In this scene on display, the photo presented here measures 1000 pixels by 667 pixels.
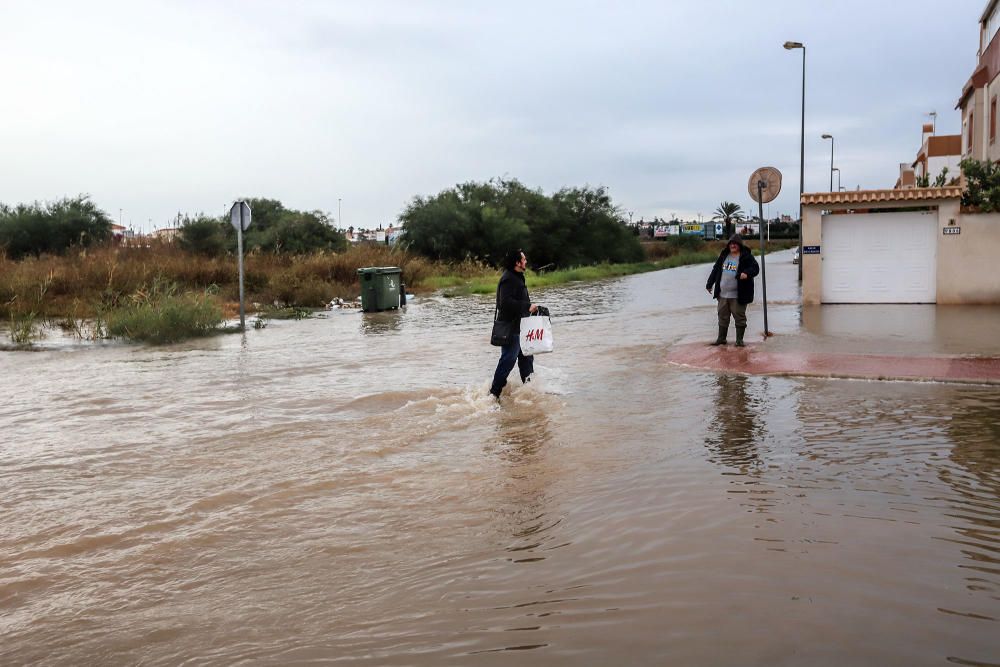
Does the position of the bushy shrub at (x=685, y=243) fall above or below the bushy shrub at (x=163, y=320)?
above

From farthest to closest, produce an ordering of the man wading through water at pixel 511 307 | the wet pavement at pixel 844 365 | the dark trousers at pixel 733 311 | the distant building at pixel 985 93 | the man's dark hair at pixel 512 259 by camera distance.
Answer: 1. the distant building at pixel 985 93
2. the dark trousers at pixel 733 311
3. the wet pavement at pixel 844 365
4. the man wading through water at pixel 511 307
5. the man's dark hair at pixel 512 259

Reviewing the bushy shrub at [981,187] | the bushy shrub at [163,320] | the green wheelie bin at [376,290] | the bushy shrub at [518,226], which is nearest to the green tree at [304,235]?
the bushy shrub at [518,226]

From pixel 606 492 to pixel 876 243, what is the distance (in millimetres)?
18205

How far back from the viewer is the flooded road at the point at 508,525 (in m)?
3.89

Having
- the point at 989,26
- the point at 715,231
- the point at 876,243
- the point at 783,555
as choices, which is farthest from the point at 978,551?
A: the point at 715,231

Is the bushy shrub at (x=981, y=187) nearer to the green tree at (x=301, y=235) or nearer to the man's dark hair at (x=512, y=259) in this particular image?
the man's dark hair at (x=512, y=259)

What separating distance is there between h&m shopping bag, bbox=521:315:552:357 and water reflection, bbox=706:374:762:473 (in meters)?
1.96

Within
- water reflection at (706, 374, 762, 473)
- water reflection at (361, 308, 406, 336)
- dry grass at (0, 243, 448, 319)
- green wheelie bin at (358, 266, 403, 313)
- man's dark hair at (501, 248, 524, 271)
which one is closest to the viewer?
water reflection at (706, 374, 762, 473)

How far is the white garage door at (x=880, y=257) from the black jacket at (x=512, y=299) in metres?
14.5

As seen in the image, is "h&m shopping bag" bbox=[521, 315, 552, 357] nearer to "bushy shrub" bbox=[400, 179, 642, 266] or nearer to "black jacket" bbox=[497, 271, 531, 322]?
"black jacket" bbox=[497, 271, 531, 322]

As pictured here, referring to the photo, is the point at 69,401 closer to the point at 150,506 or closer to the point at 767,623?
the point at 150,506

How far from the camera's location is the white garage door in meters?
21.5

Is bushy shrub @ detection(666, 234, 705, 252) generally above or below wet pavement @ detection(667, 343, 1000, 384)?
above

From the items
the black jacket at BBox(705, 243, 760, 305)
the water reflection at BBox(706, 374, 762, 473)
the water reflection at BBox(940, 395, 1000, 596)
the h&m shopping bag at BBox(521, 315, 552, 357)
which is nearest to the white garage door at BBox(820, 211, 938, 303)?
the black jacket at BBox(705, 243, 760, 305)
